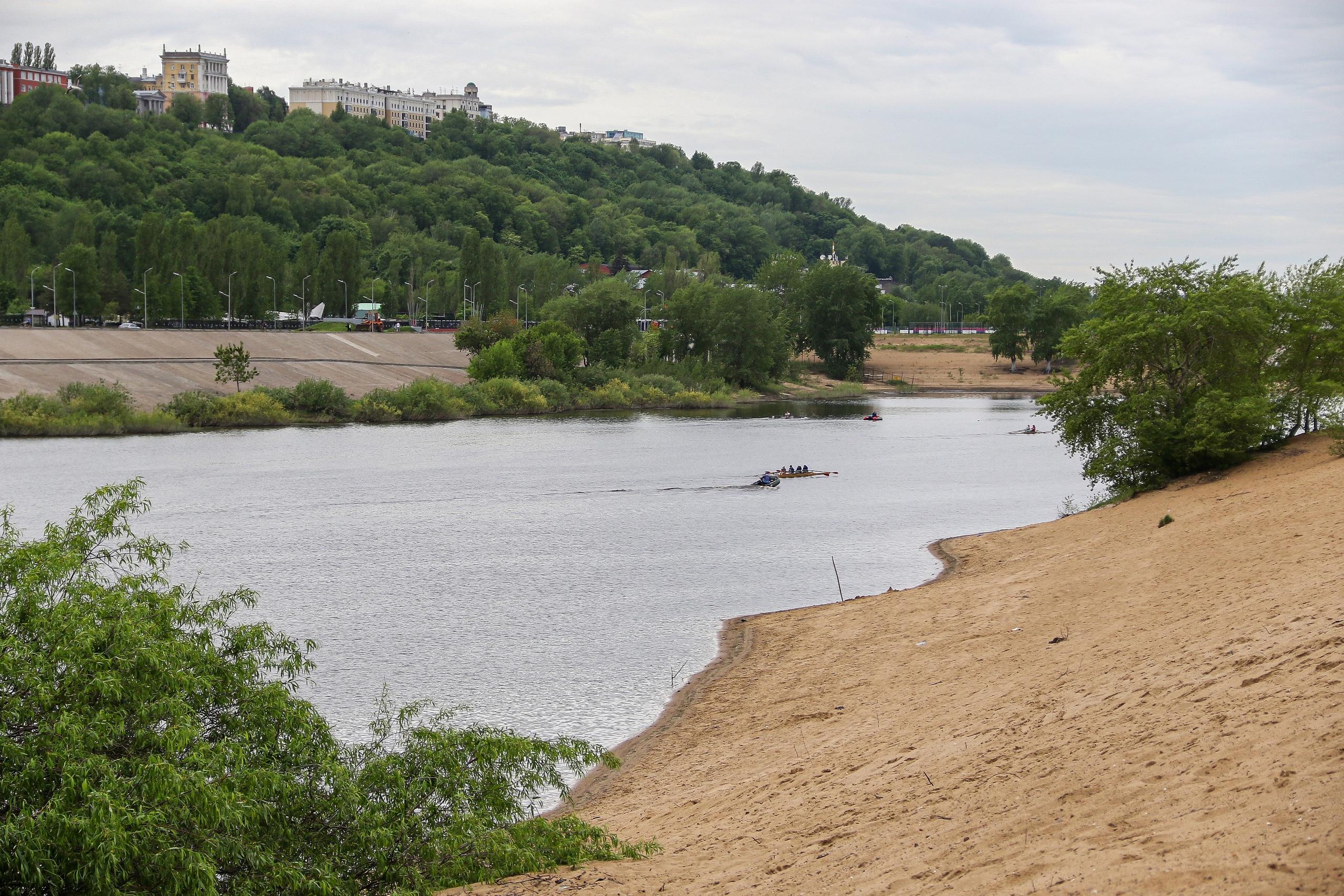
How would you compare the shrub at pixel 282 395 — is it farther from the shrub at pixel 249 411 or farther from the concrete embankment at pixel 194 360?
the concrete embankment at pixel 194 360

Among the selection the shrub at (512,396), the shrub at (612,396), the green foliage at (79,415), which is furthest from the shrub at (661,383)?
the green foliage at (79,415)

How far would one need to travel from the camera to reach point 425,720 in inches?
850

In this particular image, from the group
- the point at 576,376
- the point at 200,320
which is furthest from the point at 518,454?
the point at 200,320

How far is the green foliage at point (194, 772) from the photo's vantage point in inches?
429

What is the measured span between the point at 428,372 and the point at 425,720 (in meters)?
102

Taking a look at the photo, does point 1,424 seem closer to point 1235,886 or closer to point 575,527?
point 575,527

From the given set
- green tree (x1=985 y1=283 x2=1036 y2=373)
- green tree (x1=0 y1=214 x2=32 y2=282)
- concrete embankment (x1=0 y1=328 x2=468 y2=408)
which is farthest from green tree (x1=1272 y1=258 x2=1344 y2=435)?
green tree (x1=0 y1=214 x2=32 y2=282)

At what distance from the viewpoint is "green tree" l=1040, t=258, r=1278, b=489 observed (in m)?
41.1

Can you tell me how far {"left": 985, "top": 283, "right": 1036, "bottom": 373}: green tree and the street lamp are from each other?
110281 millimetres

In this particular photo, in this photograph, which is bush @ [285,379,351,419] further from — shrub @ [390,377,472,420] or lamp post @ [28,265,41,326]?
lamp post @ [28,265,41,326]

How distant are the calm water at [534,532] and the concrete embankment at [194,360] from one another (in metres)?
16.3

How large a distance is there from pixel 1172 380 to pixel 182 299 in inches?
4166

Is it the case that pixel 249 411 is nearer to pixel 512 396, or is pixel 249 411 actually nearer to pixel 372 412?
pixel 372 412

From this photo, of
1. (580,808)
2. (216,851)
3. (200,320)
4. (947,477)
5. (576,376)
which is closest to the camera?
(216,851)
